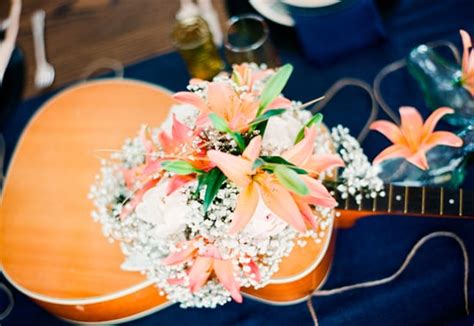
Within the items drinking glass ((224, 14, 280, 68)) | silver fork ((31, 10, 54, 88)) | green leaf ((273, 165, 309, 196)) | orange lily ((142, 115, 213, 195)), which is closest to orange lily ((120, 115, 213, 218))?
orange lily ((142, 115, 213, 195))

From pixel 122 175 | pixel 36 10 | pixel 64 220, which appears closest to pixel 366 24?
pixel 122 175

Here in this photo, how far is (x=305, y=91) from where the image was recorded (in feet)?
4.23

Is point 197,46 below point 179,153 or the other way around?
below

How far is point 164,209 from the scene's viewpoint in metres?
0.79

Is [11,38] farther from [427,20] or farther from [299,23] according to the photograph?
[427,20]

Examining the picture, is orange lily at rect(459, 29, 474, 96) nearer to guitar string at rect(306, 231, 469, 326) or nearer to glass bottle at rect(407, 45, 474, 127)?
glass bottle at rect(407, 45, 474, 127)

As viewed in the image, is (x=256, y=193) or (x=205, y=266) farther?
(x=205, y=266)

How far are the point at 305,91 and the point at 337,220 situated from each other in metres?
0.37

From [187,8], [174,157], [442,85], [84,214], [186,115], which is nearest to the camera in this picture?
[174,157]

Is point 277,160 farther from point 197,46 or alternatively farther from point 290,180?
point 197,46

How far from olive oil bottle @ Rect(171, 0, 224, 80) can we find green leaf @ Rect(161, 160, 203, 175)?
23.0 inches

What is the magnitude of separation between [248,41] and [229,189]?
491 millimetres

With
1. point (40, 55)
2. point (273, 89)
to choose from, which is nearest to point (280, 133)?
point (273, 89)

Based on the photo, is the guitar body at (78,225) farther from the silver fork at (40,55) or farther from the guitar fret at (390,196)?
the silver fork at (40,55)
